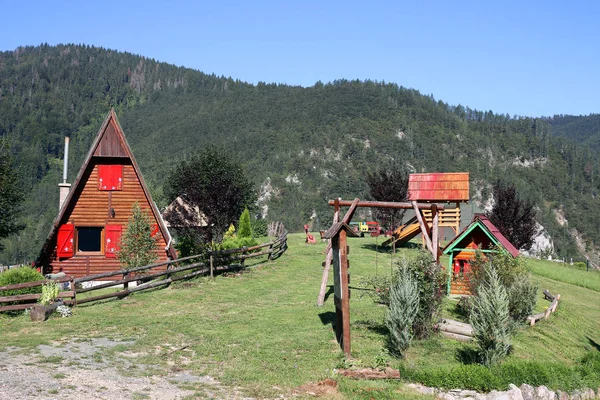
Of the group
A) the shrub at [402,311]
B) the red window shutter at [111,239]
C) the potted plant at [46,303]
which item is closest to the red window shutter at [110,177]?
the red window shutter at [111,239]

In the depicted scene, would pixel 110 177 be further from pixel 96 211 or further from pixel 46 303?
pixel 46 303

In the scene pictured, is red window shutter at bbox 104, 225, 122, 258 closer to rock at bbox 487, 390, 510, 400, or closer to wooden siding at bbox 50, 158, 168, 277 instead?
wooden siding at bbox 50, 158, 168, 277

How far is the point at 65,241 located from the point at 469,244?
63.7 ft

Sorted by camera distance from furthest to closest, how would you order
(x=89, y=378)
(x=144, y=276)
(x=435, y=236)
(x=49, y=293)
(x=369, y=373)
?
(x=144, y=276) < (x=435, y=236) < (x=49, y=293) < (x=369, y=373) < (x=89, y=378)

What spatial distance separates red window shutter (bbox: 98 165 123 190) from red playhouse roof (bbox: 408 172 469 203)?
710 inches

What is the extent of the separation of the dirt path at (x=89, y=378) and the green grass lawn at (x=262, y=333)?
18.8 inches

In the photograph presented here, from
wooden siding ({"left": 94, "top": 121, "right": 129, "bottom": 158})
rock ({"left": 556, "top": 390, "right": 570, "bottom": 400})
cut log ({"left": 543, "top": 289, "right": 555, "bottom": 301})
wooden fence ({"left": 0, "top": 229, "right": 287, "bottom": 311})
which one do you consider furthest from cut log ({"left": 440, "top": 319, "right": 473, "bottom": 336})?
wooden siding ({"left": 94, "top": 121, "right": 129, "bottom": 158})

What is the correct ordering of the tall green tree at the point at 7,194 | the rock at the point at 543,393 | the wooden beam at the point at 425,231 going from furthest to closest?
1. the tall green tree at the point at 7,194
2. the wooden beam at the point at 425,231
3. the rock at the point at 543,393

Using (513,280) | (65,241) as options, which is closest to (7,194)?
(65,241)

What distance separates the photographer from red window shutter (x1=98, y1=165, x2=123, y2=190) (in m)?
28.4

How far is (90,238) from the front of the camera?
28516 millimetres

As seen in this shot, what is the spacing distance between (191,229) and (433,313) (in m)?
14.5

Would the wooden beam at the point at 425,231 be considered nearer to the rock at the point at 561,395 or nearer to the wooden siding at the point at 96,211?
the rock at the point at 561,395

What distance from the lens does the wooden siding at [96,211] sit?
1103 inches
